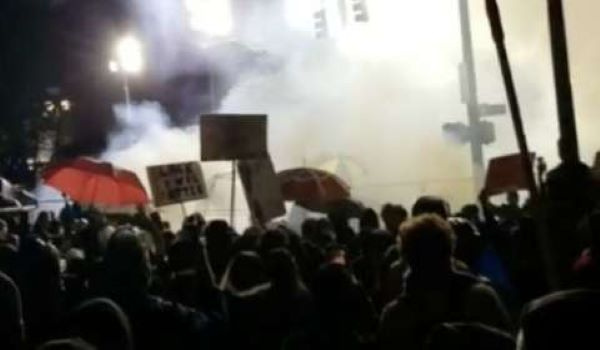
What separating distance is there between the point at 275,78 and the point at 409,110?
6169mm

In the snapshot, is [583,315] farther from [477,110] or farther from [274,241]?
[477,110]

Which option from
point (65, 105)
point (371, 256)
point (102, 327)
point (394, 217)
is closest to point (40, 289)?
point (371, 256)

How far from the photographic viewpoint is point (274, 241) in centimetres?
720

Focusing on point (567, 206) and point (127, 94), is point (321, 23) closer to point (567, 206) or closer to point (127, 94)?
point (127, 94)

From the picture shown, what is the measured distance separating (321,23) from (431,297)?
30.2 meters

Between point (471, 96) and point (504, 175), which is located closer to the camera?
point (504, 175)

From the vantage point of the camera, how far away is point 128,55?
136 feet

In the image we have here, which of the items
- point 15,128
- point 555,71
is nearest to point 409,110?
point 15,128

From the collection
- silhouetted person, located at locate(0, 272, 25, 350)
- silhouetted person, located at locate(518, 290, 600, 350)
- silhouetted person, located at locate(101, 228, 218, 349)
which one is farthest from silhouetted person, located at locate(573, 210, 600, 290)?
silhouetted person, located at locate(0, 272, 25, 350)

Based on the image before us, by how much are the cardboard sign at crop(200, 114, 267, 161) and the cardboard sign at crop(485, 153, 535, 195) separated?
7.65 ft

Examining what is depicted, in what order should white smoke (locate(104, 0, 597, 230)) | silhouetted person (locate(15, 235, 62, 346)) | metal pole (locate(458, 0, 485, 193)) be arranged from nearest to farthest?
silhouetted person (locate(15, 235, 62, 346)) < metal pole (locate(458, 0, 485, 193)) < white smoke (locate(104, 0, 597, 230))

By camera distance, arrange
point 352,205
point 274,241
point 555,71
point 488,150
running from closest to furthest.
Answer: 1. point 555,71
2. point 274,241
3. point 352,205
4. point 488,150

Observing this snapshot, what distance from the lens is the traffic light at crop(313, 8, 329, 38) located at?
113 ft

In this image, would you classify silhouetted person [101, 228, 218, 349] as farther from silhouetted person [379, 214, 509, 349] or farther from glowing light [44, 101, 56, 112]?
A: glowing light [44, 101, 56, 112]
